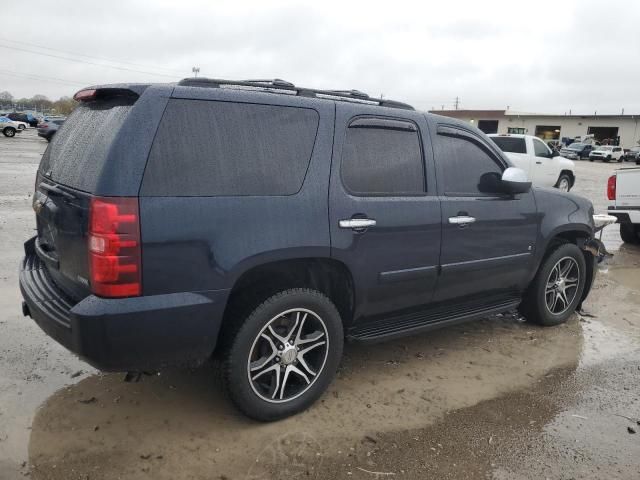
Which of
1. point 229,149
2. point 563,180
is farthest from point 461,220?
point 563,180

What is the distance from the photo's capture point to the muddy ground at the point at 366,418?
2.90m

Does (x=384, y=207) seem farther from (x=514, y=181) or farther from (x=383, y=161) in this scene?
(x=514, y=181)

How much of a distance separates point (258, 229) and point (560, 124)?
6958 centimetres

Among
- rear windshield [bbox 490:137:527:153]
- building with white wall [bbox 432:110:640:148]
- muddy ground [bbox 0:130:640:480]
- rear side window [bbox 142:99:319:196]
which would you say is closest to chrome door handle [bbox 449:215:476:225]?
muddy ground [bbox 0:130:640:480]

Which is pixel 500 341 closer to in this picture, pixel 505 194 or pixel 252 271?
pixel 505 194

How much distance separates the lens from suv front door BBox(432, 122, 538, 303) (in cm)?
398

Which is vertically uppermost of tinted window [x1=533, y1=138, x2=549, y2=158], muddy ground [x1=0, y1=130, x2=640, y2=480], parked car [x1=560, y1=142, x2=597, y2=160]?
parked car [x1=560, y1=142, x2=597, y2=160]

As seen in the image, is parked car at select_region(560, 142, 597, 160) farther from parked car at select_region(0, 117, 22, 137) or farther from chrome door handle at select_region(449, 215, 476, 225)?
chrome door handle at select_region(449, 215, 476, 225)

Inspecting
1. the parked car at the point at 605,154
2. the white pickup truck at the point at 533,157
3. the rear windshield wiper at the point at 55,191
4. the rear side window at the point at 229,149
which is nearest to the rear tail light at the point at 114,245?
the rear side window at the point at 229,149

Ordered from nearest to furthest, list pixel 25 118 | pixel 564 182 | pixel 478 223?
pixel 478 223 < pixel 564 182 < pixel 25 118

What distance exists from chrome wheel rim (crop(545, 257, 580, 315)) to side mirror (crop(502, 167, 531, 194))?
107 centimetres

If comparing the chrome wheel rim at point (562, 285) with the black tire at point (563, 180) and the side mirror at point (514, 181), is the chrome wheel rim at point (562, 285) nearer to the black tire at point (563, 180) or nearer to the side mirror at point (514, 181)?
the side mirror at point (514, 181)

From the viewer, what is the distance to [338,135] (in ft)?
11.2

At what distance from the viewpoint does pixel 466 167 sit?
4.18 metres
